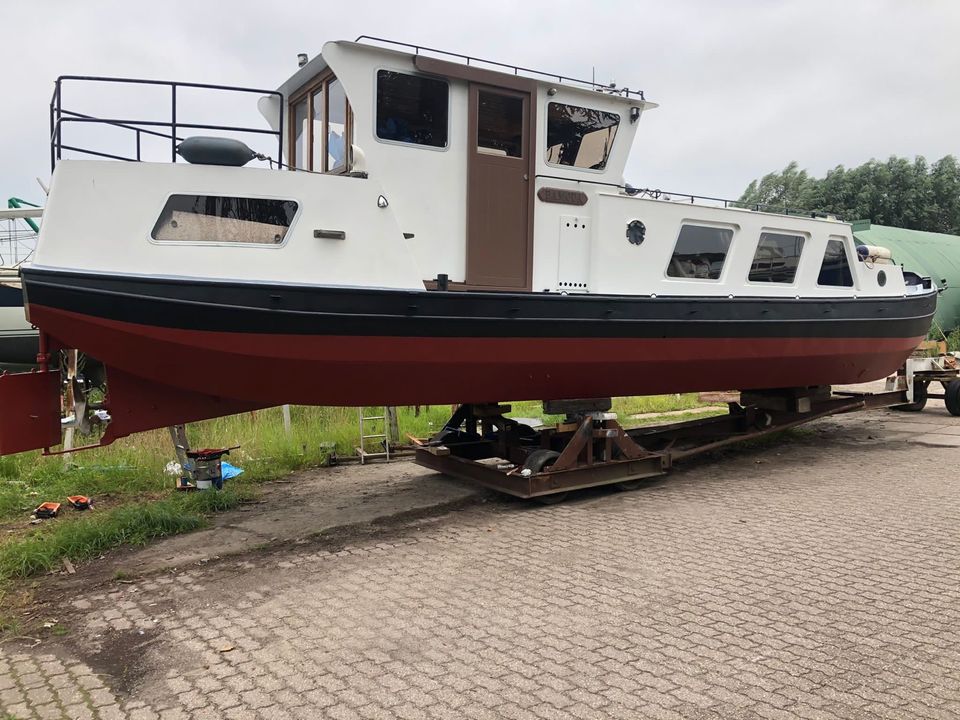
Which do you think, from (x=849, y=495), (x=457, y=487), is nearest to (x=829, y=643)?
(x=849, y=495)

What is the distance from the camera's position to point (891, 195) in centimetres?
2991

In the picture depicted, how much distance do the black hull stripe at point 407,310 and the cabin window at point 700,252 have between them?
0.33 m

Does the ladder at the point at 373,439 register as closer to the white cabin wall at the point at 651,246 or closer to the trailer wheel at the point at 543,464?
the trailer wheel at the point at 543,464

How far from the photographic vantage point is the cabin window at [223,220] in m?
4.86

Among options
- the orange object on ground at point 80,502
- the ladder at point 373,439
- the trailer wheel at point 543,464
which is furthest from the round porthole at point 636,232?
the orange object on ground at point 80,502

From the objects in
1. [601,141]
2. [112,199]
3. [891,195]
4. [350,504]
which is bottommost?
[350,504]

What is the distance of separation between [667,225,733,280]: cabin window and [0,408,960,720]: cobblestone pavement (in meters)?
2.41

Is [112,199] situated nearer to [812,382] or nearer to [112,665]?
[112,665]

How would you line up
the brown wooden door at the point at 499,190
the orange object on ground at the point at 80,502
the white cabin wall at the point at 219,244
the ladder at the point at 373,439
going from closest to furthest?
the white cabin wall at the point at 219,244 < the brown wooden door at the point at 499,190 < the orange object on ground at the point at 80,502 < the ladder at the point at 373,439

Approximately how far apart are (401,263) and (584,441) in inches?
96.2

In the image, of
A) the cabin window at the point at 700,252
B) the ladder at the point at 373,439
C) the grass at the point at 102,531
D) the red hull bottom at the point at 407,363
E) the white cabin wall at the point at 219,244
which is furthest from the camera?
the ladder at the point at 373,439

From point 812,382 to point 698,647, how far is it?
5827mm

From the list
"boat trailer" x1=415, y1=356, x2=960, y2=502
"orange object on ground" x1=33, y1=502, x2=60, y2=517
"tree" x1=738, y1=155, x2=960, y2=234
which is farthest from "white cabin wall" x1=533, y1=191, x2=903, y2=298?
"tree" x1=738, y1=155, x2=960, y2=234

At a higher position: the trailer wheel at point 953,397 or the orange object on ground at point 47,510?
the trailer wheel at point 953,397
